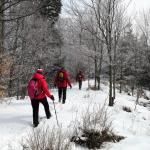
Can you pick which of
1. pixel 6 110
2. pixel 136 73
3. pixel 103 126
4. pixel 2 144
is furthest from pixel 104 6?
pixel 136 73

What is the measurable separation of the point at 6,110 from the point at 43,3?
4.75 m

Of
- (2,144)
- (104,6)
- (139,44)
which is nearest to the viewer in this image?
(2,144)

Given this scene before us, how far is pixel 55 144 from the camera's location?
645cm

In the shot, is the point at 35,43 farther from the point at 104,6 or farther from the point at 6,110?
the point at 6,110

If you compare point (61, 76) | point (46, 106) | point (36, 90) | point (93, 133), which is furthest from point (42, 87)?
point (61, 76)

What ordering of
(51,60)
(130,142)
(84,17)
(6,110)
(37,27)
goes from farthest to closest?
(51,60), (37,27), (84,17), (6,110), (130,142)

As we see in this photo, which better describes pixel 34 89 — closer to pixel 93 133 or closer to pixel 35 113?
pixel 35 113

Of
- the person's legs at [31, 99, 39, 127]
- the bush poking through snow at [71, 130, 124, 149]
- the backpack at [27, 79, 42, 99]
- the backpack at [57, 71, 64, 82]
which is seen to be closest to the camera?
the bush poking through snow at [71, 130, 124, 149]

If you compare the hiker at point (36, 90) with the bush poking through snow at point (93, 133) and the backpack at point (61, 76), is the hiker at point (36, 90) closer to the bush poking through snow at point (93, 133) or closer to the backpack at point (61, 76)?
the bush poking through snow at point (93, 133)

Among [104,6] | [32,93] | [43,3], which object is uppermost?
[104,6]

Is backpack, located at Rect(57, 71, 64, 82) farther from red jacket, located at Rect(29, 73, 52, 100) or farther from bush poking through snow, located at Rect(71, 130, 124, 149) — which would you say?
bush poking through snow, located at Rect(71, 130, 124, 149)

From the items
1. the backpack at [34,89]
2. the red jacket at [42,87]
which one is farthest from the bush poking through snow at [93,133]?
the backpack at [34,89]

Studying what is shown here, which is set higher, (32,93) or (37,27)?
(37,27)

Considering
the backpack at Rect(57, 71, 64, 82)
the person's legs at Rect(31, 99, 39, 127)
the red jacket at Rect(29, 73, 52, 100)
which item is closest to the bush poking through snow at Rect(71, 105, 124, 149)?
the person's legs at Rect(31, 99, 39, 127)
